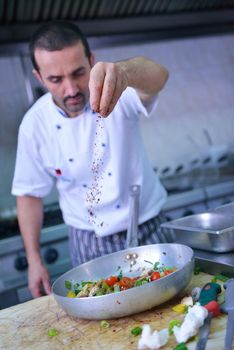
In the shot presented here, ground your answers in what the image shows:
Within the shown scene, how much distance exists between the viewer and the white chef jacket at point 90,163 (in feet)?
5.42

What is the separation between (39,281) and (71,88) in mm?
681

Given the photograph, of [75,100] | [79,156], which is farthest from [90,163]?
[75,100]

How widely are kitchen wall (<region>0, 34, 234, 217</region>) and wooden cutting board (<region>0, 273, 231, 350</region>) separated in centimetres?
156

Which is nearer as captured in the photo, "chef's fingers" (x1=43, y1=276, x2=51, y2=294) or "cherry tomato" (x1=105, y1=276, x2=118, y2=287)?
"cherry tomato" (x1=105, y1=276, x2=118, y2=287)

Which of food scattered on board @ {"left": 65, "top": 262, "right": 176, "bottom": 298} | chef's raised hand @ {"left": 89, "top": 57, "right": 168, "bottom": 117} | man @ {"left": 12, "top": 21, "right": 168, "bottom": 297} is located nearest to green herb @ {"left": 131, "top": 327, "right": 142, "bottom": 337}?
food scattered on board @ {"left": 65, "top": 262, "right": 176, "bottom": 298}

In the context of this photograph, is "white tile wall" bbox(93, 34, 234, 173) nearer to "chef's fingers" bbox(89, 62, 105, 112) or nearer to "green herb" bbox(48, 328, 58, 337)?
"chef's fingers" bbox(89, 62, 105, 112)

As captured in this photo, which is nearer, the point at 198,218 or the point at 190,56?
the point at 198,218

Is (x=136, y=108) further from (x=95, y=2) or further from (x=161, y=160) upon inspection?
(x=161, y=160)

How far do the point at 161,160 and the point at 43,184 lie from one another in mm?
1293

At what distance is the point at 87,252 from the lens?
1759 mm

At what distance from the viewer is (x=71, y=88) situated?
1544 mm

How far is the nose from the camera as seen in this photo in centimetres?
154

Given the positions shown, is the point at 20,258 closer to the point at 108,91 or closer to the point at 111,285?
the point at 111,285

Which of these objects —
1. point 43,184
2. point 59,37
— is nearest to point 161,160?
point 43,184
